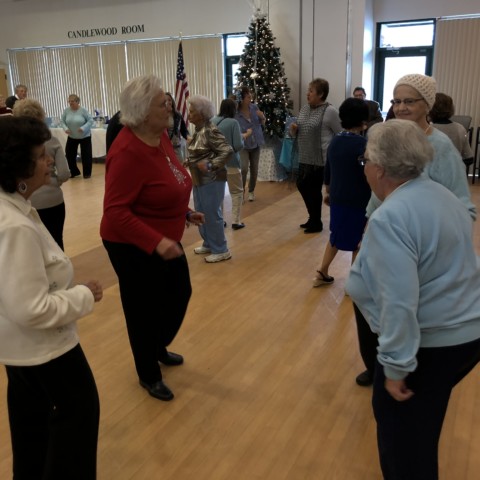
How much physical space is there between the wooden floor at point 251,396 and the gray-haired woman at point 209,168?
0.43 metres

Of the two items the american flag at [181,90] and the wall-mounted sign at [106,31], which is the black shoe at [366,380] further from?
the wall-mounted sign at [106,31]

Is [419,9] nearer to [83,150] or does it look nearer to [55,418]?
[83,150]

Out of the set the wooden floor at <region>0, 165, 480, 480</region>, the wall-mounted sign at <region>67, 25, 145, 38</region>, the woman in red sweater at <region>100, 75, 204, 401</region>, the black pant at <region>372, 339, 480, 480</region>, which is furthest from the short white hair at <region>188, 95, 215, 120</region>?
the wall-mounted sign at <region>67, 25, 145, 38</region>

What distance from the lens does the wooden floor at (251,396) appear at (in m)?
2.22

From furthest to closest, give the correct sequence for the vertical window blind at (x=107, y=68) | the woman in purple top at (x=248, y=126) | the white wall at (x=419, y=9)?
the vertical window blind at (x=107, y=68) → the white wall at (x=419, y=9) → the woman in purple top at (x=248, y=126)

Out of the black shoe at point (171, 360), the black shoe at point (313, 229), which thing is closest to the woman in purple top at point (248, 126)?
the black shoe at point (313, 229)

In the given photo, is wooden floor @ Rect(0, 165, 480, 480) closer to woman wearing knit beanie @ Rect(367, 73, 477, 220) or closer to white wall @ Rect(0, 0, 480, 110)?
woman wearing knit beanie @ Rect(367, 73, 477, 220)

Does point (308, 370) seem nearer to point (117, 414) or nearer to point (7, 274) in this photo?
point (117, 414)

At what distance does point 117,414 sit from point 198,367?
1.92 feet

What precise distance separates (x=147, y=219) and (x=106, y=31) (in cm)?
1024

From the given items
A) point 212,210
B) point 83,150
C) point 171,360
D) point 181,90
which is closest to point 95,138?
point 83,150

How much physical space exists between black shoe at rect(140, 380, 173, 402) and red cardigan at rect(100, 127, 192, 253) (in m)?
0.84

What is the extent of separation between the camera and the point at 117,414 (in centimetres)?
258

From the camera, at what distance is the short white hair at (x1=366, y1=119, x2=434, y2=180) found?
4.77ft
